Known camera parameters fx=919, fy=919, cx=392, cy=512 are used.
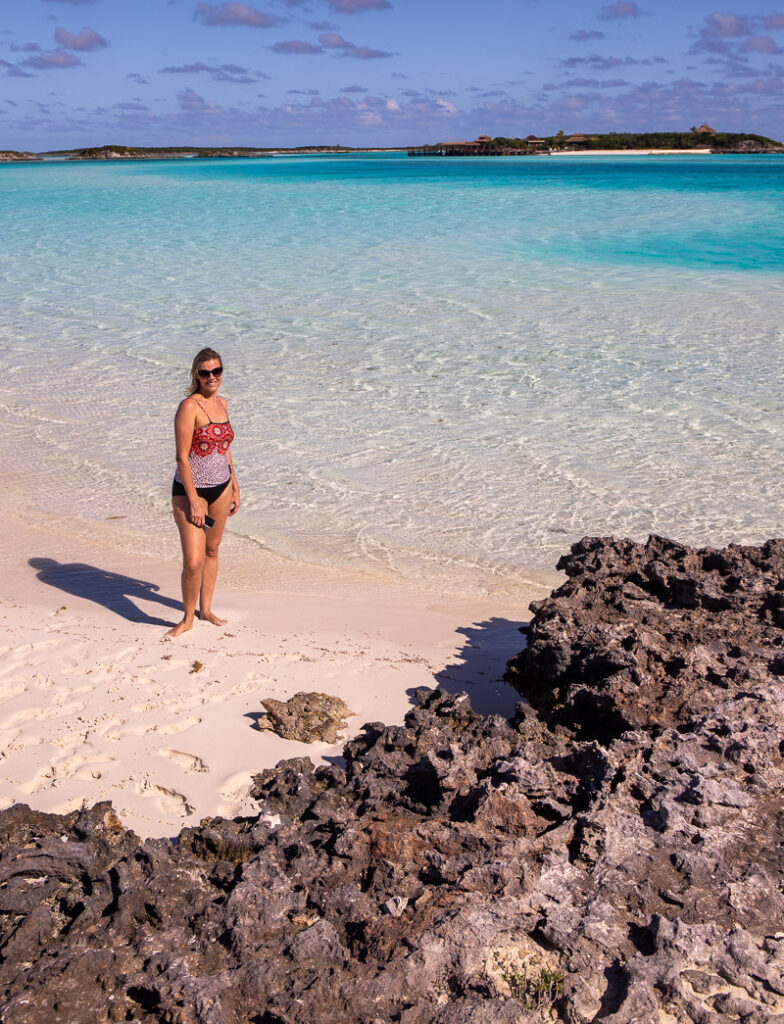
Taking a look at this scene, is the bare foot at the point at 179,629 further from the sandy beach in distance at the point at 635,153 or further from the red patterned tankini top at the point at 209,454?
the sandy beach in distance at the point at 635,153

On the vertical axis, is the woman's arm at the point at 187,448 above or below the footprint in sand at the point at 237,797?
above

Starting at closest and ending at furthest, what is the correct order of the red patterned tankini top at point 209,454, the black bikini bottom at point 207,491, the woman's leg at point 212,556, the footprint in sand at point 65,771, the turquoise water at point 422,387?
1. the footprint in sand at point 65,771
2. the red patterned tankini top at point 209,454
3. the black bikini bottom at point 207,491
4. the woman's leg at point 212,556
5. the turquoise water at point 422,387

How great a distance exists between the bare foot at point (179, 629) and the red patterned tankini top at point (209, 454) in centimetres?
75

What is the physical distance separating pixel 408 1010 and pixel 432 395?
8162mm

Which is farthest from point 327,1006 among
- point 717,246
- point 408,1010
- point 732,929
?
point 717,246

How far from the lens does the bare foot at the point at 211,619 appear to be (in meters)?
5.12

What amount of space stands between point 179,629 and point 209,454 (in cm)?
96

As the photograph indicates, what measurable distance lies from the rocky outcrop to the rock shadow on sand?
0.52 meters

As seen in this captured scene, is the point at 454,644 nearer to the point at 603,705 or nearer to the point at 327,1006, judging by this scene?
the point at 603,705

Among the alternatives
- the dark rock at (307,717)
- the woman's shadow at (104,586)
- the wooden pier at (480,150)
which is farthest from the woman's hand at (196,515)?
the wooden pier at (480,150)

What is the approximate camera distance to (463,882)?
2.73 meters

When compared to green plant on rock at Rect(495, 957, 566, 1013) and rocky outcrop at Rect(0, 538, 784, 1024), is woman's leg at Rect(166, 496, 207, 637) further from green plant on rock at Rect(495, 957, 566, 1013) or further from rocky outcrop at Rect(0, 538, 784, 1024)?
green plant on rock at Rect(495, 957, 566, 1013)

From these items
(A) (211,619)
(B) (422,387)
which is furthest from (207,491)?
(B) (422,387)

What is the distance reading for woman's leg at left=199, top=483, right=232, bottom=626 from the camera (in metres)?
Answer: 5.11
